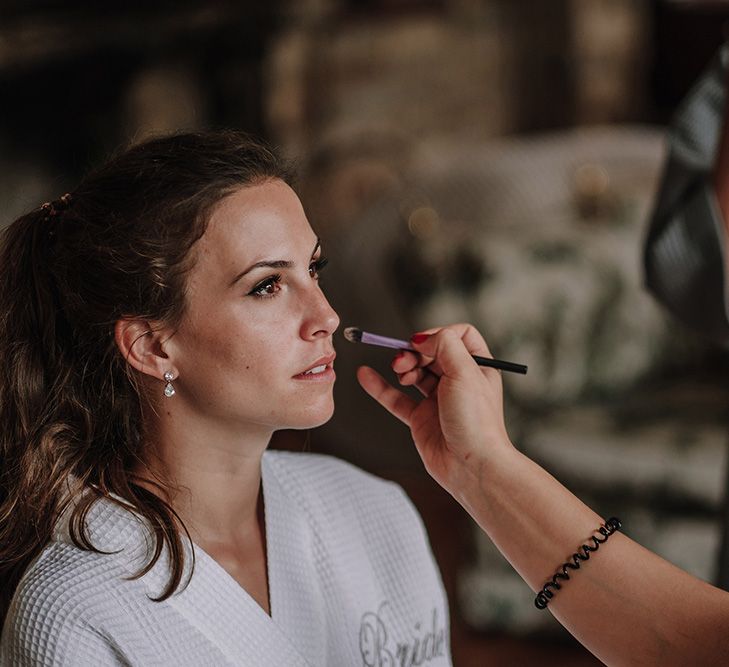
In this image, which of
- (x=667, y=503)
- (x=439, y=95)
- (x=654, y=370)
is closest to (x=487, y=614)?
(x=667, y=503)

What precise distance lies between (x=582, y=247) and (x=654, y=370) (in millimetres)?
372

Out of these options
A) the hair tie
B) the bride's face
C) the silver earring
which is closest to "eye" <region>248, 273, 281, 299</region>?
the bride's face

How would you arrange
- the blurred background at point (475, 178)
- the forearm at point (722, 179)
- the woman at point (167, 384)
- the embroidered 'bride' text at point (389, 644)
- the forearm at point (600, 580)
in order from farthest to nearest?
the blurred background at point (475, 178) < the forearm at point (722, 179) < the embroidered 'bride' text at point (389, 644) < the woman at point (167, 384) < the forearm at point (600, 580)

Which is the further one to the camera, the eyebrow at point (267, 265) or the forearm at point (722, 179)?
Answer: the forearm at point (722, 179)

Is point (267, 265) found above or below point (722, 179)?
above

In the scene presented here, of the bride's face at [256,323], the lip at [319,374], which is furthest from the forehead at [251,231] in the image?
→ the lip at [319,374]

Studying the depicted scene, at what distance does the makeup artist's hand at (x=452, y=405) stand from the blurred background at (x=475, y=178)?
39 cm

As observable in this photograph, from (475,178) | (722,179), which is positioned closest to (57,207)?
(722,179)

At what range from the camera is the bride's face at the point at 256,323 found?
111 centimetres

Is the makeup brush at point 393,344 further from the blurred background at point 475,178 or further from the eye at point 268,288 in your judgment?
the blurred background at point 475,178

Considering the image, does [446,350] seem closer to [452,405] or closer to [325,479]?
[452,405]

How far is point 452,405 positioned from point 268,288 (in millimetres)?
221

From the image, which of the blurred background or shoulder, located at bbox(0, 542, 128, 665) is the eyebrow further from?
the blurred background

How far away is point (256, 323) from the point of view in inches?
43.6
